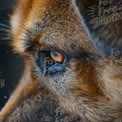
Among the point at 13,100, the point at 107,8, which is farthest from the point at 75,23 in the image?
the point at 13,100

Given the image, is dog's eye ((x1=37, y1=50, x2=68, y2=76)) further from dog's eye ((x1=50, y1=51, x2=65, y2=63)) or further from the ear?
the ear

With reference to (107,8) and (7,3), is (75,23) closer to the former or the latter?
(107,8)

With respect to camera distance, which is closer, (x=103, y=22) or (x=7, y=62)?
(x=103, y=22)

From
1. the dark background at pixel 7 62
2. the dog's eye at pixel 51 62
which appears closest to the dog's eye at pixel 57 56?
the dog's eye at pixel 51 62

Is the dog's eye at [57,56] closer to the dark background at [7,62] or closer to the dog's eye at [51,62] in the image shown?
the dog's eye at [51,62]

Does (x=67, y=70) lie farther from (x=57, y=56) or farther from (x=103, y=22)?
(x=103, y=22)

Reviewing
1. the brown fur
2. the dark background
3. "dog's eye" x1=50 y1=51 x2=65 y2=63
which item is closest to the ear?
the brown fur

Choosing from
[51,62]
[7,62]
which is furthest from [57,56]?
[7,62]
